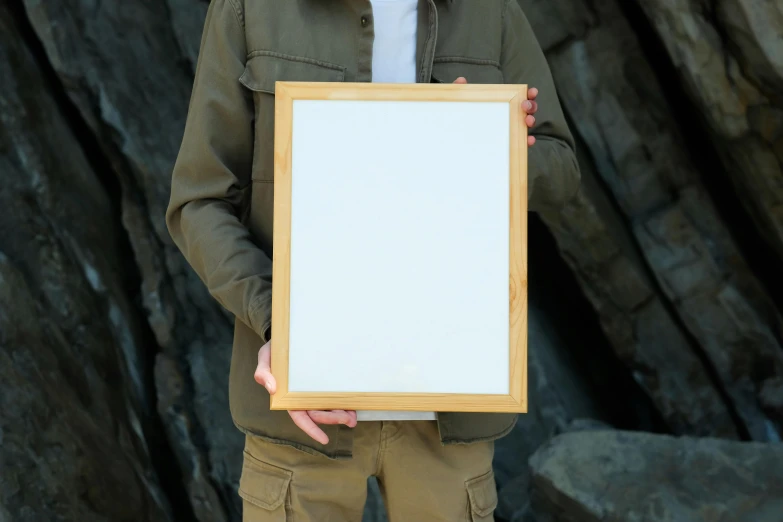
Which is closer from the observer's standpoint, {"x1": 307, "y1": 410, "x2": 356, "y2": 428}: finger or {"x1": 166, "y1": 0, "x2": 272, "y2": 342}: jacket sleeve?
{"x1": 307, "y1": 410, "x2": 356, "y2": 428}: finger

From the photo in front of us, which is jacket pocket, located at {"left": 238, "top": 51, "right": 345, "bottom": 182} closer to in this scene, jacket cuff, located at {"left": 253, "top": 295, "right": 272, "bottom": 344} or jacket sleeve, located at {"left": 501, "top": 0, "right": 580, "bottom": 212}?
jacket cuff, located at {"left": 253, "top": 295, "right": 272, "bottom": 344}

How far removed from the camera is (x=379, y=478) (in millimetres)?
1390

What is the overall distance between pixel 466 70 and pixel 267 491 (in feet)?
2.41

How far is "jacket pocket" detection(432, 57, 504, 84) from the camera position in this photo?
1373 mm

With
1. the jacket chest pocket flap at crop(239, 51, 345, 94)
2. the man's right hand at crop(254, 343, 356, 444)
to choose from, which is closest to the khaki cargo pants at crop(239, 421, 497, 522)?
the man's right hand at crop(254, 343, 356, 444)

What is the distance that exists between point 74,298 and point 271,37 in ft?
4.44

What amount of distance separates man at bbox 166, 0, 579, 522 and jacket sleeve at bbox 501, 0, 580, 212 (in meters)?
0.04

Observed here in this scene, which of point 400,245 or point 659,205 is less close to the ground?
point 400,245

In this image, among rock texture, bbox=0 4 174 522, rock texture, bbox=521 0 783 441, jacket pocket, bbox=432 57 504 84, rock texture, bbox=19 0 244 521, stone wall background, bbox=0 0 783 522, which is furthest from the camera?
rock texture, bbox=521 0 783 441

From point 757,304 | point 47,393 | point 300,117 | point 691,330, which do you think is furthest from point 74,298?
point 757,304

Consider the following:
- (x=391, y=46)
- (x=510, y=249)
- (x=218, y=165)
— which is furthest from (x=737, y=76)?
(x=218, y=165)

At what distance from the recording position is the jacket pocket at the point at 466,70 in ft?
4.50

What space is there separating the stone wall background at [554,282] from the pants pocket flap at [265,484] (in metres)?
0.95

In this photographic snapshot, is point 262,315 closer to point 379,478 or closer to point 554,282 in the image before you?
point 379,478
